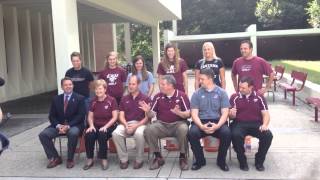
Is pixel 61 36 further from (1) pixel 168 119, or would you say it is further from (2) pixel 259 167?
(2) pixel 259 167

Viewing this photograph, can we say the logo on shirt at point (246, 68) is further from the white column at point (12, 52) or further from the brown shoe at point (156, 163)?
the white column at point (12, 52)

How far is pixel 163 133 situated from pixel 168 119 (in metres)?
0.21

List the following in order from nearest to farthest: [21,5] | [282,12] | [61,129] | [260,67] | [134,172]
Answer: [134,172]
[61,129]
[260,67]
[21,5]
[282,12]

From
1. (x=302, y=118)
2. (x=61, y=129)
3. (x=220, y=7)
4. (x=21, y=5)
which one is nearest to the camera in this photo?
(x=61, y=129)

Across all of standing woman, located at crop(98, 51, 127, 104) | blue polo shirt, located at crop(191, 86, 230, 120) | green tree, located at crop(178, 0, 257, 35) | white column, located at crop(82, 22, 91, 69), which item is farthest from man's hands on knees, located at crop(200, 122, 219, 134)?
green tree, located at crop(178, 0, 257, 35)

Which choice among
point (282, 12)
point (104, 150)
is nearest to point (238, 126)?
point (104, 150)

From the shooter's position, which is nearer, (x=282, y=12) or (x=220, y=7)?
(x=282, y=12)

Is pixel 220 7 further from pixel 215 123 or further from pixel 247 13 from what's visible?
pixel 215 123

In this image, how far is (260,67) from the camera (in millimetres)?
6969

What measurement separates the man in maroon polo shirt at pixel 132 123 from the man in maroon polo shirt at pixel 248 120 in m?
1.26

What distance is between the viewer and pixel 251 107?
20.4 feet

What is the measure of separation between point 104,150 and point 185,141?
3.71 ft

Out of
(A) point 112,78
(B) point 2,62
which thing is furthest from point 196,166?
(B) point 2,62

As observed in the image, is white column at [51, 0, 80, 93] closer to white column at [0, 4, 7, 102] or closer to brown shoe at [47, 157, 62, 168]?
brown shoe at [47, 157, 62, 168]
